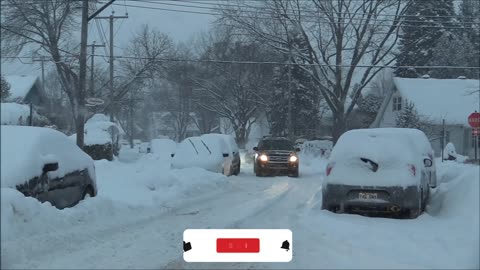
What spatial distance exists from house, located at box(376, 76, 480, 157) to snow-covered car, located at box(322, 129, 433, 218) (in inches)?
632

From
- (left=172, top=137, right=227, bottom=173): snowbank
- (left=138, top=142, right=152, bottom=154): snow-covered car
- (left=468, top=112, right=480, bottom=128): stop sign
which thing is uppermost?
(left=468, top=112, right=480, bottom=128): stop sign

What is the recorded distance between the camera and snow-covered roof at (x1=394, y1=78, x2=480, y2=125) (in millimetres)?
29786

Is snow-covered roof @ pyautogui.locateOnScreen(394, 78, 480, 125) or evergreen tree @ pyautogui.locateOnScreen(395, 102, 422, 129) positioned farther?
snow-covered roof @ pyautogui.locateOnScreen(394, 78, 480, 125)

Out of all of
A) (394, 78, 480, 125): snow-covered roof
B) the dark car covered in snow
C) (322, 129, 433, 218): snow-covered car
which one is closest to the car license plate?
(322, 129, 433, 218): snow-covered car

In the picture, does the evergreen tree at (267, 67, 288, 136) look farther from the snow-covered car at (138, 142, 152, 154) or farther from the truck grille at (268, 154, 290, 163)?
the truck grille at (268, 154, 290, 163)

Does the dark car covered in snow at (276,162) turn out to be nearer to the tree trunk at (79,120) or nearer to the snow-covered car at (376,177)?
the tree trunk at (79,120)

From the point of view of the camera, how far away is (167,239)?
7.42 meters

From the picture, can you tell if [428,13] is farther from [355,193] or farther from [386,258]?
[386,258]

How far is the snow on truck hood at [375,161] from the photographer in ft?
29.5

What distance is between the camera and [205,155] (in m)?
18.8

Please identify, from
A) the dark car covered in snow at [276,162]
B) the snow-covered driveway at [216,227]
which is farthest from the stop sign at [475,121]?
the snow-covered driveway at [216,227]

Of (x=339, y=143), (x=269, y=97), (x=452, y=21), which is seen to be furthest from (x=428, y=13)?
(x=339, y=143)

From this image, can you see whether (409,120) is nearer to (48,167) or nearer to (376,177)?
(376,177)

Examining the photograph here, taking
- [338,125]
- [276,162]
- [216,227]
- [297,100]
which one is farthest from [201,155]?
[297,100]
